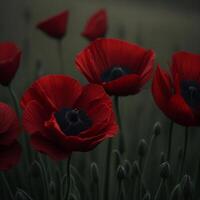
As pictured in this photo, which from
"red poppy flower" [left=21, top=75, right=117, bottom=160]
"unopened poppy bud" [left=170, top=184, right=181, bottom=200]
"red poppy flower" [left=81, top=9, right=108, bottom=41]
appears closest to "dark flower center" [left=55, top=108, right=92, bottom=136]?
"red poppy flower" [left=21, top=75, right=117, bottom=160]

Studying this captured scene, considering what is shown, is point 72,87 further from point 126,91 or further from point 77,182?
point 77,182

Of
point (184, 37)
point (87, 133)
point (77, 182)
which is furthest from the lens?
point (184, 37)

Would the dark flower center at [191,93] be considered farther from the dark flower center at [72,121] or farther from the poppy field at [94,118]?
the dark flower center at [72,121]

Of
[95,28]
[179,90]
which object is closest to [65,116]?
[179,90]

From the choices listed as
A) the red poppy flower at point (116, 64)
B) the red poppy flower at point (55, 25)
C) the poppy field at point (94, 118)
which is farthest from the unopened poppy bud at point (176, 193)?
the red poppy flower at point (55, 25)

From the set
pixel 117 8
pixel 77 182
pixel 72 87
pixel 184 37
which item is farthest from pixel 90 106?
pixel 117 8

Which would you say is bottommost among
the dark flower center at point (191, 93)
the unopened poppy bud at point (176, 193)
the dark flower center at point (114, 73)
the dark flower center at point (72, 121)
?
the unopened poppy bud at point (176, 193)

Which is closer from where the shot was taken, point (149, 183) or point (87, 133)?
point (87, 133)

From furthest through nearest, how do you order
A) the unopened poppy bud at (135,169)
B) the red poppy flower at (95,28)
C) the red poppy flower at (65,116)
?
the red poppy flower at (95,28)
the unopened poppy bud at (135,169)
the red poppy flower at (65,116)
